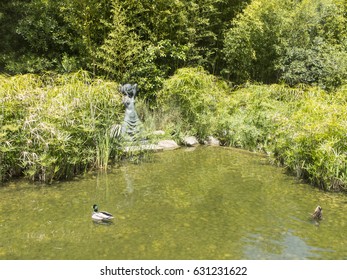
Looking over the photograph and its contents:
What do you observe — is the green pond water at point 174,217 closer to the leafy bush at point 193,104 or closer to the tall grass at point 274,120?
the tall grass at point 274,120

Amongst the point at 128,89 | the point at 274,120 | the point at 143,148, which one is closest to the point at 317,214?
the point at 274,120

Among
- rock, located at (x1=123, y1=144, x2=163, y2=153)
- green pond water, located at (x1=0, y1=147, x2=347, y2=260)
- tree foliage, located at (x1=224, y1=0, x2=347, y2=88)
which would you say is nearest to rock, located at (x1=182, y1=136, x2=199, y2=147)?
rock, located at (x1=123, y1=144, x2=163, y2=153)

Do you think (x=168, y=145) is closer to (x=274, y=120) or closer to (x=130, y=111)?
(x=130, y=111)

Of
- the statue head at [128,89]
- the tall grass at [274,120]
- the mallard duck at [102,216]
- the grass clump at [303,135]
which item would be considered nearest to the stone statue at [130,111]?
the statue head at [128,89]

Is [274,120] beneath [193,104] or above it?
above

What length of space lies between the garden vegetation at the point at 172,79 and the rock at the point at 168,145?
0.39 m

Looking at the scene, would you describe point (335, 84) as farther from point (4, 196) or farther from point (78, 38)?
point (4, 196)

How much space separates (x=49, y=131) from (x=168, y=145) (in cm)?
363

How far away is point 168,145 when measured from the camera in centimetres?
946

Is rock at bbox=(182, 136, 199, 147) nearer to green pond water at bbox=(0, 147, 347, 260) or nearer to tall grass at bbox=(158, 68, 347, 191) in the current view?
tall grass at bbox=(158, 68, 347, 191)

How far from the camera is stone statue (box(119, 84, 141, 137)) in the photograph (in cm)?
884

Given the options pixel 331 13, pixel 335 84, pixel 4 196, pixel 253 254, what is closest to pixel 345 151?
pixel 253 254

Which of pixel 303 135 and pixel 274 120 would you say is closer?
pixel 303 135

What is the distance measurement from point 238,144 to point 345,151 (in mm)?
3527
